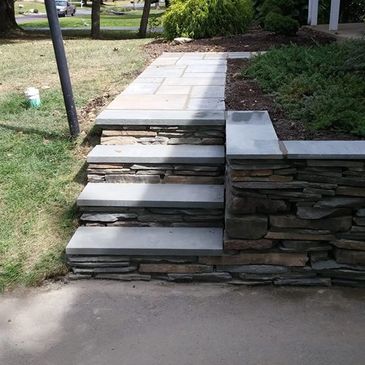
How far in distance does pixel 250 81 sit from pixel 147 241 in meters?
2.53

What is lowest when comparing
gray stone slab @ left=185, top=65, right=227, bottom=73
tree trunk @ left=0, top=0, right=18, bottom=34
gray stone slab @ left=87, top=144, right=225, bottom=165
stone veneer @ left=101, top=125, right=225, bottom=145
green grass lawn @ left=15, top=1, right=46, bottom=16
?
green grass lawn @ left=15, top=1, right=46, bottom=16

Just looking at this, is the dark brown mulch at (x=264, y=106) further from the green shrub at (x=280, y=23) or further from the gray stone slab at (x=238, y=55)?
the green shrub at (x=280, y=23)

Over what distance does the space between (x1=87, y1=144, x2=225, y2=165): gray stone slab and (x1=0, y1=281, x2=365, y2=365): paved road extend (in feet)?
2.94

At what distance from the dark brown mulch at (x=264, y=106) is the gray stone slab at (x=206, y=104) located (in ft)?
0.22

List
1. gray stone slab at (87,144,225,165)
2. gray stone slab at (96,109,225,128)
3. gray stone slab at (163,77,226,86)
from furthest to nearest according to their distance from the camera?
gray stone slab at (163,77,226,86), gray stone slab at (96,109,225,128), gray stone slab at (87,144,225,165)

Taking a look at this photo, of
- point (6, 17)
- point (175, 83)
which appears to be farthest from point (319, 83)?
point (6, 17)

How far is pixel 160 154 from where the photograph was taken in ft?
10.9

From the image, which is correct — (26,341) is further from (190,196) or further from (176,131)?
(176,131)

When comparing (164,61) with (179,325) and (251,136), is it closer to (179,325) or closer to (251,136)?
(251,136)

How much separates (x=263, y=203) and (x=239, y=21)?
307 inches

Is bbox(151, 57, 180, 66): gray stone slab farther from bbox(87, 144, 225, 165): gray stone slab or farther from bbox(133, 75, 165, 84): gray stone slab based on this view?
bbox(87, 144, 225, 165): gray stone slab

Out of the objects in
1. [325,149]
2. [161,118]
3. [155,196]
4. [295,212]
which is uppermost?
[325,149]

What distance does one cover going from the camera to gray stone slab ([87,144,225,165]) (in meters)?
3.26

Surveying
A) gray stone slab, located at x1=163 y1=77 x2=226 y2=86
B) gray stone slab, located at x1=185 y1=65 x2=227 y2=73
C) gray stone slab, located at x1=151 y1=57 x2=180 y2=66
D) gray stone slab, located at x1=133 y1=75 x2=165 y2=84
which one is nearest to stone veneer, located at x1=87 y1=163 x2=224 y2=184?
gray stone slab, located at x1=163 y1=77 x2=226 y2=86
